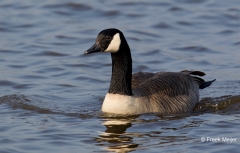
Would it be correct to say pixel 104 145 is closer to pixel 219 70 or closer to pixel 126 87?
pixel 126 87

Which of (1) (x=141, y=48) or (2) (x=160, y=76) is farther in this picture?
(1) (x=141, y=48)

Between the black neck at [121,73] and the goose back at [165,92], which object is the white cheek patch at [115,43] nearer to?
the black neck at [121,73]

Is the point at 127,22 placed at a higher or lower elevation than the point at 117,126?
higher

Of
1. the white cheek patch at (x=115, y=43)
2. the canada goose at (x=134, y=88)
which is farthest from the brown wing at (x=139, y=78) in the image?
the white cheek patch at (x=115, y=43)

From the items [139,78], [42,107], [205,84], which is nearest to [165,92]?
[139,78]

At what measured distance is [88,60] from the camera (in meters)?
15.3

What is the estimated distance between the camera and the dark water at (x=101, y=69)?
31.2 ft

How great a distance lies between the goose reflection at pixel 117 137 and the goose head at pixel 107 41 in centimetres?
122

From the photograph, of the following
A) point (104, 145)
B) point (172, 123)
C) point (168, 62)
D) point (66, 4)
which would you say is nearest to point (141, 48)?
point (168, 62)

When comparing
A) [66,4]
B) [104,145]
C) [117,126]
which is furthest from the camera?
[66,4]

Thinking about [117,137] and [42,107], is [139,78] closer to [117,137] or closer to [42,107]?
[42,107]

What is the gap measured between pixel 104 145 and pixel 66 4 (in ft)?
37.4

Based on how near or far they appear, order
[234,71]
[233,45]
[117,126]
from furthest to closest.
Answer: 1. [233,45]
2. [234,71]
3. [117,126]

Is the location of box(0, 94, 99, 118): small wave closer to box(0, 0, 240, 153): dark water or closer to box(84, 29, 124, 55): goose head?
box(0, 0, 240, 153): dark water
